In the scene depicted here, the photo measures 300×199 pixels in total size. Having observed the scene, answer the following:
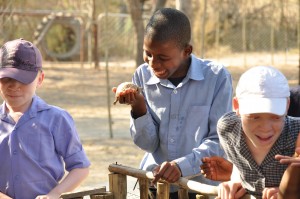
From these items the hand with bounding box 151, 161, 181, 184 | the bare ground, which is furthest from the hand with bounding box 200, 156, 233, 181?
the bare ground

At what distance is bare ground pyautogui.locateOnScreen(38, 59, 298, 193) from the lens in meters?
8.73

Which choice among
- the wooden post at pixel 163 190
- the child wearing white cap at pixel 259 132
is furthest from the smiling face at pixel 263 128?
the wooden post at pixel 163 190

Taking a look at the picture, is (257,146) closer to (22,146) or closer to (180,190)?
(180,190)

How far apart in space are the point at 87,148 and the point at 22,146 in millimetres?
6377

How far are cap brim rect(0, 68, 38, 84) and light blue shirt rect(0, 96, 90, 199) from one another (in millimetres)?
→ 120

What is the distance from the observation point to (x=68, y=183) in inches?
120

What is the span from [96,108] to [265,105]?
37.4 ft

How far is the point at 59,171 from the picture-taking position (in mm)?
3123

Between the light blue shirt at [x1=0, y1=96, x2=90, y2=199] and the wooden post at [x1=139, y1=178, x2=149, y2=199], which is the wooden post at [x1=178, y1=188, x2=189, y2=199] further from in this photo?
the light blue shirt at [x1=0, y1=96, x2=90, y2=199]

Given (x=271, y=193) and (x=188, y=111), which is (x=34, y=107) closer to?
(x=188, y=111)

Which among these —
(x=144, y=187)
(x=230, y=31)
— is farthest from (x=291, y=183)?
(x=230, y=31)

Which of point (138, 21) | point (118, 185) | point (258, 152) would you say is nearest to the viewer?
point (258, 152)

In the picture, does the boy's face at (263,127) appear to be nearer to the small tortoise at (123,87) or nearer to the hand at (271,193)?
the hand at (271,193)

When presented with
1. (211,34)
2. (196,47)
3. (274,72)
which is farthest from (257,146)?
(211,34)
